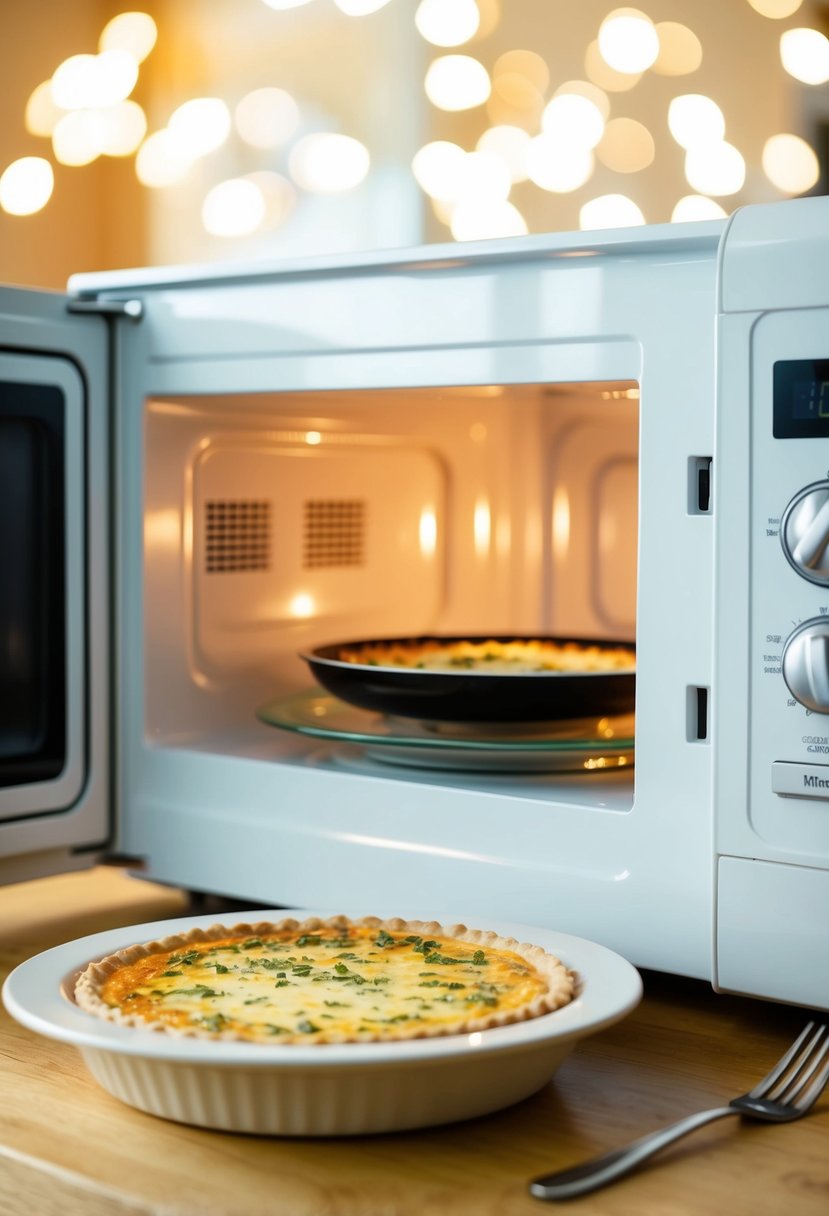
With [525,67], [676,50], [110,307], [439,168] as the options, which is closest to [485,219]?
[439,168]

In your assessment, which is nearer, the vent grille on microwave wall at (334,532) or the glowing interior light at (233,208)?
the vent grille on microwave wall at (334,532)

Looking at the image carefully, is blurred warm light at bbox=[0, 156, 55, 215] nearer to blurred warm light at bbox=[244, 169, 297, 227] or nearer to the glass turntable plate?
blurred warm light at bbox=[244, 169, 297, 227]

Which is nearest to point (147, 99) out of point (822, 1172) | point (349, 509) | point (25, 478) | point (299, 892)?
point (349, 509)

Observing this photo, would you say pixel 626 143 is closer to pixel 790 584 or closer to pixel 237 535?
pixel 237 535

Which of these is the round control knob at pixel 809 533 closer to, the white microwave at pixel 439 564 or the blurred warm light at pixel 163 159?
the white microwave at pixel 439 564

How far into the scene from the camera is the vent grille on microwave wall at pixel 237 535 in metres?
1.17

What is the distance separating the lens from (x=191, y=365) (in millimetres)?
1062

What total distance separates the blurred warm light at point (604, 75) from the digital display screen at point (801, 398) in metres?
1.07

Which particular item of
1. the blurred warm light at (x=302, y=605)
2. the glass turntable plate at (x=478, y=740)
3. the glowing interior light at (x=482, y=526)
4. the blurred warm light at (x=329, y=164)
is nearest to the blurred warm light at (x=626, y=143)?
the blurred warm light at (x=329, y=164)

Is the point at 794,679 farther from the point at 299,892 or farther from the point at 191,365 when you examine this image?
the point at 191,365

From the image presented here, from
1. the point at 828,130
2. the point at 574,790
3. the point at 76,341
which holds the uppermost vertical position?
the point at 828,130

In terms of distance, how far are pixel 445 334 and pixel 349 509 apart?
1.30 feet

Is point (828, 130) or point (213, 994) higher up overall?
point (828, 130)

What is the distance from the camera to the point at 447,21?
1.71 meters
